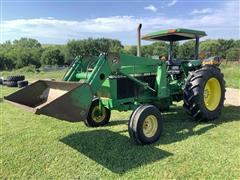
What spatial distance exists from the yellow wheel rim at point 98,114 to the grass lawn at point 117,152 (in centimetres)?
27

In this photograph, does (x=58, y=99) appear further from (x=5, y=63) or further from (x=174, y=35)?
(x=5, y=63)

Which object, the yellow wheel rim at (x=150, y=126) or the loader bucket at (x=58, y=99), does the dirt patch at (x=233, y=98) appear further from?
the loader bucket at (x=58, y=99)

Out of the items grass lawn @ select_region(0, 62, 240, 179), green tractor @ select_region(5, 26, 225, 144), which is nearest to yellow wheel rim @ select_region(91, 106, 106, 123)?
green tractor @ select_region(5, 26, 225, 144)

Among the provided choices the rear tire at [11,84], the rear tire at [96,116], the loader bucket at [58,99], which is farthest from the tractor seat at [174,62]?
the rear tire at [11,84]

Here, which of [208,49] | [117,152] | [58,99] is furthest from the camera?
[208,49]

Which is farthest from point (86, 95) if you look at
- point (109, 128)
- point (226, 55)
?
point (226, 55)

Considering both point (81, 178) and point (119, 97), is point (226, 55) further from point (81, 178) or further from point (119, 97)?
point (81, 178)

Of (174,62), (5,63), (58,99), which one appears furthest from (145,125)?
(5,63)

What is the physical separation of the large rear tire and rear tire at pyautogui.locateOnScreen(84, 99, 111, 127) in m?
1.85

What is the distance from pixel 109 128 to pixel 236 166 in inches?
113

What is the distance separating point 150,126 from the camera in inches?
200

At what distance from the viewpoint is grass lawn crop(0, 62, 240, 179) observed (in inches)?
151

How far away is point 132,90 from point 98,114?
1.06 meters

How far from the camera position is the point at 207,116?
6.15 meters
